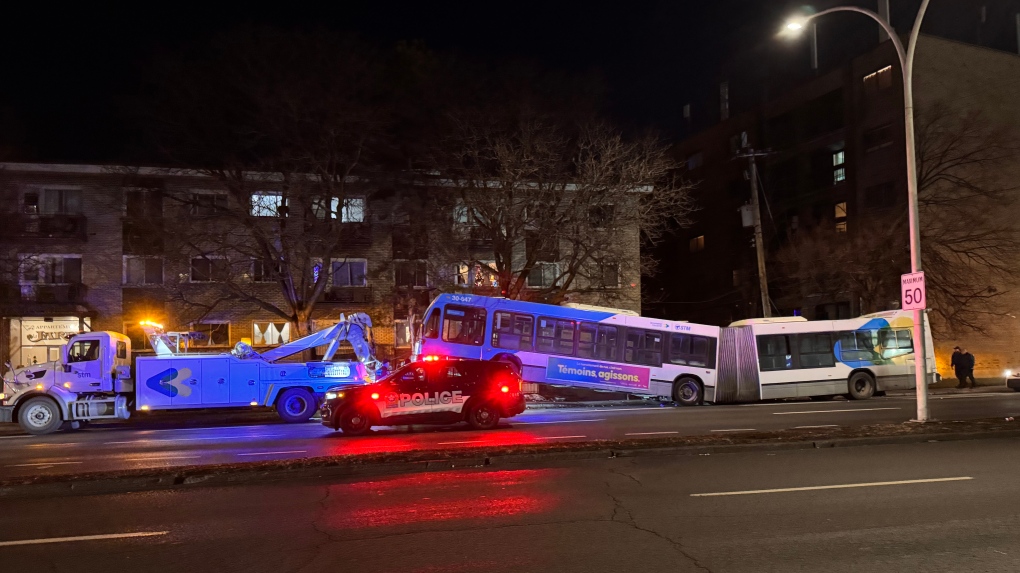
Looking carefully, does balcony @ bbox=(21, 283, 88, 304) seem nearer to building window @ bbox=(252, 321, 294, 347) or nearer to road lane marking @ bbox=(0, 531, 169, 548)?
building window @ bbox=(252, 321, 294, 347)

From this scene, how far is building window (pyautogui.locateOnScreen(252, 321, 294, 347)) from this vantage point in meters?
35.9

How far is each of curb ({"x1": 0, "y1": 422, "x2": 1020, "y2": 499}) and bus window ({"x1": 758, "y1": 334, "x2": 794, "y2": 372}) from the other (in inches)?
479

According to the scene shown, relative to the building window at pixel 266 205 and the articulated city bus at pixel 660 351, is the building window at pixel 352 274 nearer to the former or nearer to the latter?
the building window at pixel 266 205

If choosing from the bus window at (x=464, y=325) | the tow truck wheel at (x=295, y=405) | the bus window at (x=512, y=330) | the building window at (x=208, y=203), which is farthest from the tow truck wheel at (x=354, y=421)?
the building window at (x=208, y=203)

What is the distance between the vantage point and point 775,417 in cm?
1827

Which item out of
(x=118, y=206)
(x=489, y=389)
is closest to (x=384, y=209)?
(x=118, y=206)

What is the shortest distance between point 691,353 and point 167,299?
927 inches

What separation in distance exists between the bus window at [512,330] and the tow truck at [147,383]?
489cm

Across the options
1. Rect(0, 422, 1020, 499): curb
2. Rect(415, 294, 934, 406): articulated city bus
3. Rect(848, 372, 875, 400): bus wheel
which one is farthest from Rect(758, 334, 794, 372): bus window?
Rect(0, 422, 1020, 499): curb

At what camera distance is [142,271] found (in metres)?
35.0

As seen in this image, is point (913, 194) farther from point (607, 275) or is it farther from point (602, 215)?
point (607, 275)

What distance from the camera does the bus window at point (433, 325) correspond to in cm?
2459

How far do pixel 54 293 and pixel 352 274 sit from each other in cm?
1329

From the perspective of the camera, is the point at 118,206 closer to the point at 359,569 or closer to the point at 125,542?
the point at 125,542
